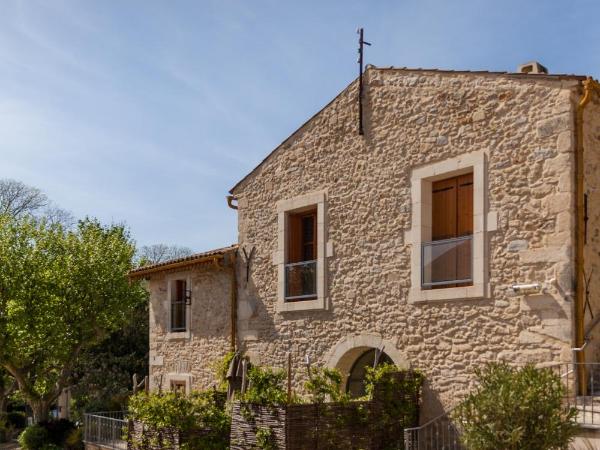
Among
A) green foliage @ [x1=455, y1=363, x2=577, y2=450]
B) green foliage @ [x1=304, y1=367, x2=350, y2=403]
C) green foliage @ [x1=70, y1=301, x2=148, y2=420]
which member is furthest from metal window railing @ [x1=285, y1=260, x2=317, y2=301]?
green foliage @ [x1=70, y1=301, x2=148, y2=420]

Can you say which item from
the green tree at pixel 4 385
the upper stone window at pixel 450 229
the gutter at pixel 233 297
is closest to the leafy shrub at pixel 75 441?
the green tree at pixel 4 385

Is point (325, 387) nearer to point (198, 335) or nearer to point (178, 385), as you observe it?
point (198, 335)

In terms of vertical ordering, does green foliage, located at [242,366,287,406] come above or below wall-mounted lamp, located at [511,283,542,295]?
below

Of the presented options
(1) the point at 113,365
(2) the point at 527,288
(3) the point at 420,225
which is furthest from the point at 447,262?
(1) the point at 113,365

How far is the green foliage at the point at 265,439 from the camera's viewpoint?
31.2 ft

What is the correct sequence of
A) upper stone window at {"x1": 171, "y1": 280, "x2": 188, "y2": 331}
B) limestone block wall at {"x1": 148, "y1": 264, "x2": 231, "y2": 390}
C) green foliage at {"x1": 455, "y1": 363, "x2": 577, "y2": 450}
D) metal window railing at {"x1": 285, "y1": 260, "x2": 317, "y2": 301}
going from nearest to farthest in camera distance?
green foliage at {"x1": 455, "y1": 363, "x2": 577, "y2": 450} → metal window railing at {"x1": 285, "y1": 260, "x2": 317, "y2": 301} → limestone block wall at {"x1": 148, "y1": 264, "x2": 231, "y2": 390} → upper stone window at {"x1": 171, "y1": 280, "x2": 188, "y2": 331}

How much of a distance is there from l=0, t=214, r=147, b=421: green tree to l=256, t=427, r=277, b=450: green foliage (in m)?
10.3

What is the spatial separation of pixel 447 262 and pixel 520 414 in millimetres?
3265

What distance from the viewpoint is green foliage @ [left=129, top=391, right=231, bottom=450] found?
1112 centimetres

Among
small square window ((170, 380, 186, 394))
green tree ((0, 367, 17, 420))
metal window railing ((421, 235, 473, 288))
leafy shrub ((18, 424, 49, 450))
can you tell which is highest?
metal window railing ((421, 235, 473, 288))

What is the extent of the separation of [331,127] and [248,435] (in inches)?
202

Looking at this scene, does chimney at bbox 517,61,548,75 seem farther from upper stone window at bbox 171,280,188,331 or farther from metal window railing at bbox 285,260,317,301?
upper stone window at bbox 171,280,188,331

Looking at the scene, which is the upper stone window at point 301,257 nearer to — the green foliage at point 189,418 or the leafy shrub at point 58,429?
the green foliage at point 189,418

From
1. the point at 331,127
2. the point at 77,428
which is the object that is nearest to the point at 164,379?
the point at 77,428
